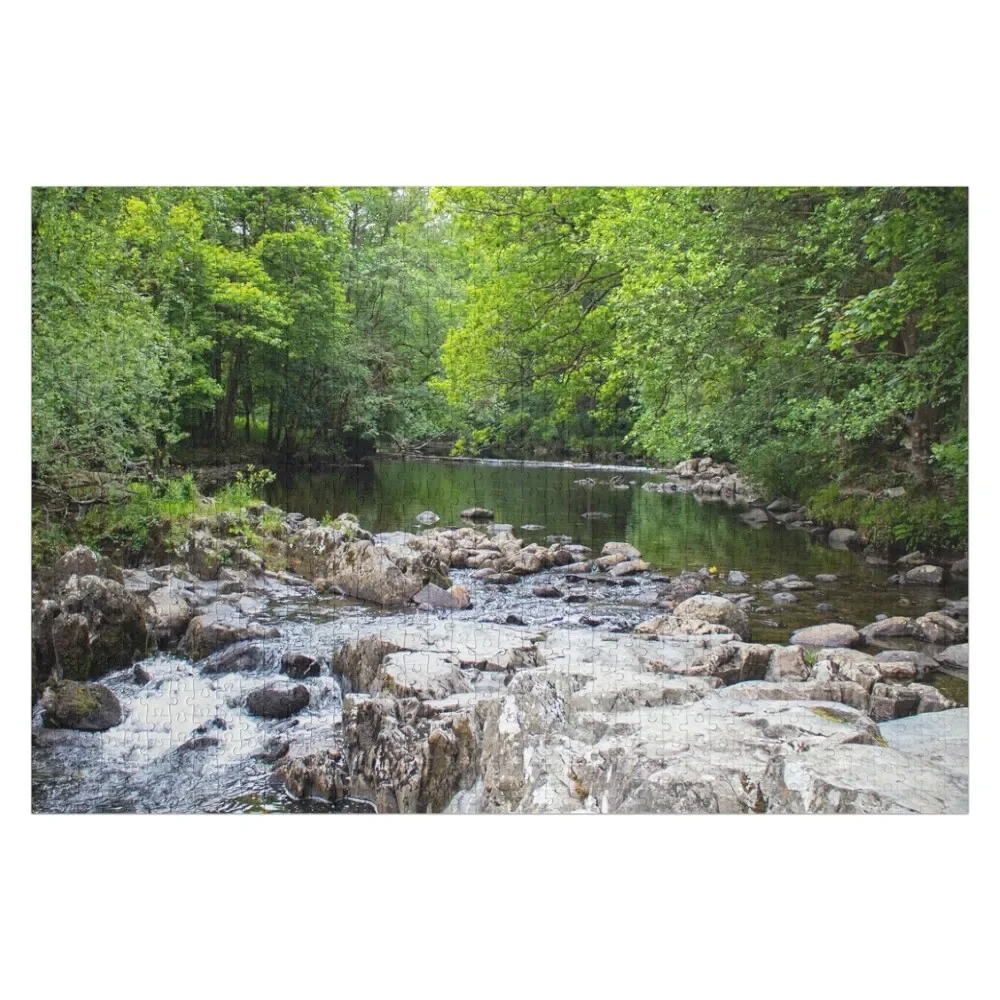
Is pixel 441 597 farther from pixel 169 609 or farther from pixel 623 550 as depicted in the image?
pixel 169 609

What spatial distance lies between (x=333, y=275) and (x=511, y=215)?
1261mm

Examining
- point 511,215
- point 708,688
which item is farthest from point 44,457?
point 708,688

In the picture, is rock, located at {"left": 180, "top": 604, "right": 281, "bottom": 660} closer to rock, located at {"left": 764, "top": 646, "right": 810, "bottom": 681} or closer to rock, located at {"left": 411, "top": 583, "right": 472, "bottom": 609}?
rock, located at {"left": 411, "top": 583, "right": 472, "bottom": 609}

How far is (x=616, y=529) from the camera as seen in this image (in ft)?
18.5

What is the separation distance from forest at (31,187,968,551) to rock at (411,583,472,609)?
0.91m

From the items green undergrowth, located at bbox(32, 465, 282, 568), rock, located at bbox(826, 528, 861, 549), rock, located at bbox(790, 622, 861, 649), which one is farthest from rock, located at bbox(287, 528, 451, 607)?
rock, located at bbox(826, 528, 861, 549)

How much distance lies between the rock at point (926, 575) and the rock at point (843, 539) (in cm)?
60

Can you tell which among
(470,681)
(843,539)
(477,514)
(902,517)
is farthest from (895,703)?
(477,514)

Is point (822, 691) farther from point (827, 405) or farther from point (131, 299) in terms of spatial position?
point (131, 299)

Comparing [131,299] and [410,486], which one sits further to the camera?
[410,486]

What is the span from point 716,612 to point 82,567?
370 centimetres

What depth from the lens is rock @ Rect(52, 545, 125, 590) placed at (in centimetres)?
450

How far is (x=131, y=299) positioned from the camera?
194 inches

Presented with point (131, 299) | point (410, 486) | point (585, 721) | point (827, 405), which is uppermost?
point (131, 299)
